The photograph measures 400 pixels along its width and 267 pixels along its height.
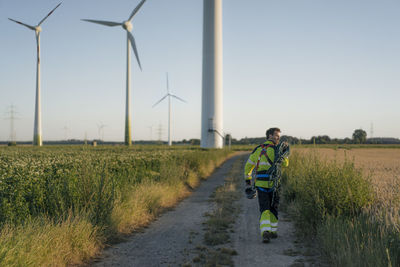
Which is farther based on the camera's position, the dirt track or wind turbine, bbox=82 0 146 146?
wind turbine, bbox=82 0 146 146

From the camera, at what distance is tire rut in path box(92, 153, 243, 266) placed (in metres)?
6.06

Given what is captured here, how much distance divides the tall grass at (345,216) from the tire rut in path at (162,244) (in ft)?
8.26

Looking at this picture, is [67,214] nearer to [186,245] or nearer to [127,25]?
[186,245]

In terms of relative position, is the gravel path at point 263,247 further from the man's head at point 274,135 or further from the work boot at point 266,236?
the man's head at point 274,135

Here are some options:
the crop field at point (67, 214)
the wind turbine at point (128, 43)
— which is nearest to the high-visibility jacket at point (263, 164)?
the crop field at point (67, 214)

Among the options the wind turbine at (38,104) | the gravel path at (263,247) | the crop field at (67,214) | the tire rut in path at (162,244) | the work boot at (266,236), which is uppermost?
the wind turbine at (38,104)

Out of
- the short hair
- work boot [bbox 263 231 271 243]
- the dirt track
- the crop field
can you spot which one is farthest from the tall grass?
the crop field

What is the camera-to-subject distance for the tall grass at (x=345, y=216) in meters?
4.89

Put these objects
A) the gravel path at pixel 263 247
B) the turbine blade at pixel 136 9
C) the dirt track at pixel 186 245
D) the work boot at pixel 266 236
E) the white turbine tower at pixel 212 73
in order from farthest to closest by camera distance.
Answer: the turbine blade at pixel 136 9 < the white turbine tower at pixel 212 73 < the work boot at pixel 266 236 < the dirt track at pixel 186 245 < the gravel path at pixel 263 247

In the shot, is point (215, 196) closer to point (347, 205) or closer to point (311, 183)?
point (311, 183)

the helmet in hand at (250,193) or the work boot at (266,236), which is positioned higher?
the helmet in hand at (250,193)

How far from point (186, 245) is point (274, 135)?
297cm

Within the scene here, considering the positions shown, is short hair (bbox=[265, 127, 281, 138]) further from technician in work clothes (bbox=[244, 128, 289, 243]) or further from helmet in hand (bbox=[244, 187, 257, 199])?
helmet in hand (bbox=[244, 187, 257, 199])

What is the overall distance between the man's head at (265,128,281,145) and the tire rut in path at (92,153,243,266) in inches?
109
